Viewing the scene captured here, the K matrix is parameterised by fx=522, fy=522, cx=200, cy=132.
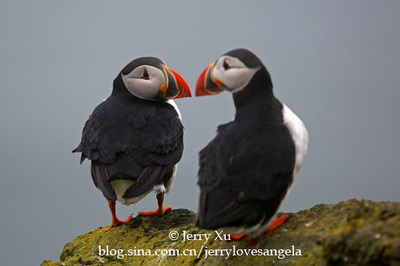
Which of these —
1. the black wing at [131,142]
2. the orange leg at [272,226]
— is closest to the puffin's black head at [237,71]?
the orange leg at [272,226]

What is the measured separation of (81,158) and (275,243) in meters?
2.56

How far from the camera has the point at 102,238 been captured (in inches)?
218

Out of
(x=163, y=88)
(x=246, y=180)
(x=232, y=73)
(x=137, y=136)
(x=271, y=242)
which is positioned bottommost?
(x=271, y=242)

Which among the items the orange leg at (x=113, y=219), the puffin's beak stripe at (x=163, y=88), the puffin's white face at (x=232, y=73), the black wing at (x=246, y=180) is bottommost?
the orange leg at (x=113, y=219)

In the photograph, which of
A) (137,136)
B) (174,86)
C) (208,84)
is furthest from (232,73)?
(174,86)

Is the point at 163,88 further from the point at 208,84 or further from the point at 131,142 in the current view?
the point at 208,84

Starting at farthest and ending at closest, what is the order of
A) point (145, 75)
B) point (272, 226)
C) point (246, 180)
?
point (145, 75) → point (272, 226) → point (246, 180)

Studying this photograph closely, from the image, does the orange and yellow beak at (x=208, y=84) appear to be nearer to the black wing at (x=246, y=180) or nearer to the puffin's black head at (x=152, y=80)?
the black wing at (x=246, y=180)

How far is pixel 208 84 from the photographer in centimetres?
441

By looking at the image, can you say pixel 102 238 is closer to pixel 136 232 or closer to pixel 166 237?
pixel 136 232

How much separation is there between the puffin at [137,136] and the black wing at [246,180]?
1.50 metres

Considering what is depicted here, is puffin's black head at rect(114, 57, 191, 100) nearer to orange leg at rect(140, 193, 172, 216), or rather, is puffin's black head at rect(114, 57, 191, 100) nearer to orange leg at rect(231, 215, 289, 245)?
orange leg at rect(140, 193, 172, 216)

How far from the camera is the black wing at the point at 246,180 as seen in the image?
361 cm

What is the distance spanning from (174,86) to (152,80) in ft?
0.82
